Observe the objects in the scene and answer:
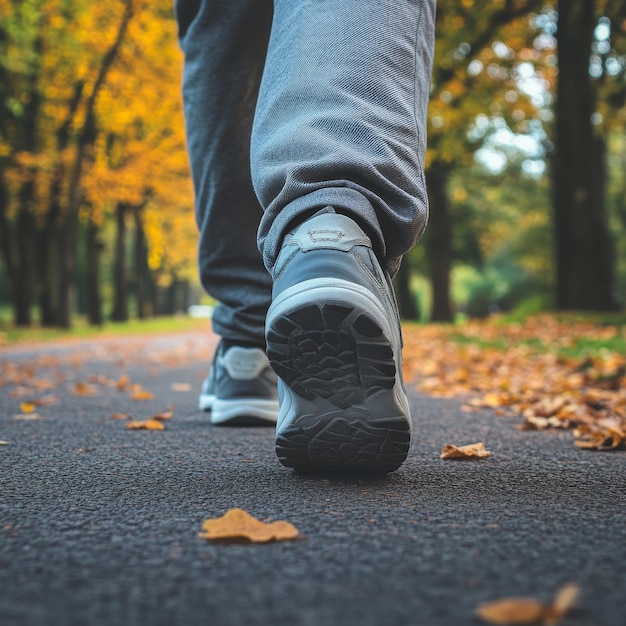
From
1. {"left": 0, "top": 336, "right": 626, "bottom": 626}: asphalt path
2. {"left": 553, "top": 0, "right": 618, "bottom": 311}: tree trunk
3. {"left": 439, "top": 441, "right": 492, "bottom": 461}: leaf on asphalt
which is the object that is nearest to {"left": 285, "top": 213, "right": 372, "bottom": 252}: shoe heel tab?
{"left": 0, "top": 336, "right": 626, "bottom": 626}: asphalt path

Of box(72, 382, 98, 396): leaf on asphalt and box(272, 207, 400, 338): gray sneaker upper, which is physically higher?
box(272, 207, 400, 338): gray sneaker upper

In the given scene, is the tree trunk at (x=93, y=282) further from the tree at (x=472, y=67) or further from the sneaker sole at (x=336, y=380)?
the sneaker sole at (x=336, y=380)

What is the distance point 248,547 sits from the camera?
1.14m

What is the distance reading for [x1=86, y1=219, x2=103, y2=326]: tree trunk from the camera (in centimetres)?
2286

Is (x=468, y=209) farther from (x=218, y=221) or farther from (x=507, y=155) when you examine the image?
(x=218, y=221)

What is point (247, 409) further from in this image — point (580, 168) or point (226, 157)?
point (580, 168)

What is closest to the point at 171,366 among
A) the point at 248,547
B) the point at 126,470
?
the point at 126,470

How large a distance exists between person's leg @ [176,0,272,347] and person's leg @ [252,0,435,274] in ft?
2.52

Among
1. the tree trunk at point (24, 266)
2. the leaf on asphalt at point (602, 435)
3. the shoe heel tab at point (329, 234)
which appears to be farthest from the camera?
the tree trunk at point (24, 266)

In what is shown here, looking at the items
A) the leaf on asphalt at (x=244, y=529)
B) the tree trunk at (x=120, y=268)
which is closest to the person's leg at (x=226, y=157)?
the leaf on asphalt at (x=244, y=529)

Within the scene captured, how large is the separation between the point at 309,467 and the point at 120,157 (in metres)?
22.2

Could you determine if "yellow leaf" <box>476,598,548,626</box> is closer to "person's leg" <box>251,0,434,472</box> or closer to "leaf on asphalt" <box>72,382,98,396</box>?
"person's leg" <box>251,0,434,472</box>

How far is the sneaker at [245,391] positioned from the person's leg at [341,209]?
958 millimetres

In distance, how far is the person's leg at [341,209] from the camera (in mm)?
1470
